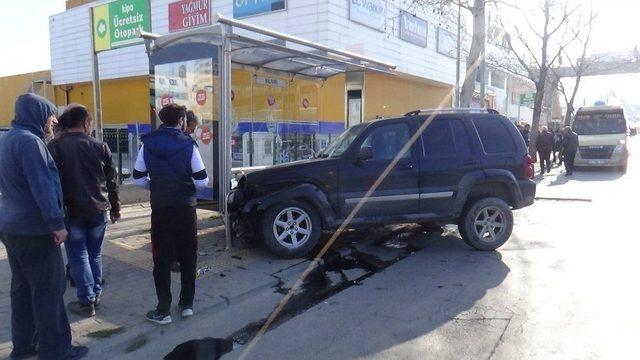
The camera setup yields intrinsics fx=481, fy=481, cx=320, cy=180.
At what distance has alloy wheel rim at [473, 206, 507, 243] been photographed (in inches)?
270

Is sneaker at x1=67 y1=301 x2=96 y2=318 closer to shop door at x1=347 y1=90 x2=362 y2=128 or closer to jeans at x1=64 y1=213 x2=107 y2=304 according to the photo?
jeans at x1=64 y1=213 x2=107 y2=304

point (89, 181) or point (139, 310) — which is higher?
point (89, 181)

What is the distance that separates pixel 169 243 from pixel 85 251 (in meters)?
0.91

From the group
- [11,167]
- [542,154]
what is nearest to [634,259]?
[11,167]

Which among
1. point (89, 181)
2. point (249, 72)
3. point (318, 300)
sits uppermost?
point (249, 72)

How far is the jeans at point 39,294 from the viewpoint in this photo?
3.45 meters

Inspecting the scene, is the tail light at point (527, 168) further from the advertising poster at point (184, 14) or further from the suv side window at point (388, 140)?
the advertising poster at point (184, 14)

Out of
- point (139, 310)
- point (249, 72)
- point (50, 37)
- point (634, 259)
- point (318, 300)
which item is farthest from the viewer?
point (50, 37)

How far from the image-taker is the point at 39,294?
137 inches

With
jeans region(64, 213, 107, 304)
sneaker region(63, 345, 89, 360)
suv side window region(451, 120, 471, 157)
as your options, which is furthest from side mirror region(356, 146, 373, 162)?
sneaker region(63, 345, 89, 360)

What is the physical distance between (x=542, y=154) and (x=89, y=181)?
1656cm

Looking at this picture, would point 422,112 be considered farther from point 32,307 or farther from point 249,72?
point 32,307

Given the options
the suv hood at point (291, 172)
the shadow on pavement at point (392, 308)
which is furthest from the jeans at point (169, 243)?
the suv hood at point (291, 172)

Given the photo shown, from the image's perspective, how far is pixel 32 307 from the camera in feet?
12.0
